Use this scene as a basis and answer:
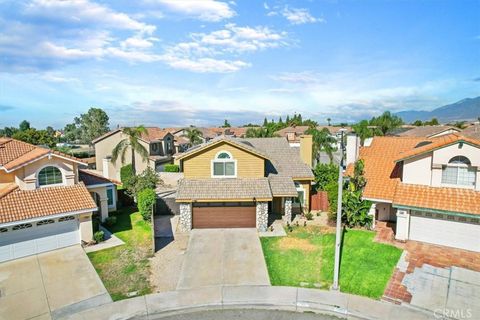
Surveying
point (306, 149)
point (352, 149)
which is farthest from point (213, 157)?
point (352, 149)

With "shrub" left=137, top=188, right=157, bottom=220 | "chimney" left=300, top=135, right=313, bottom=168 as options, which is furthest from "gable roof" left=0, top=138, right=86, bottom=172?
"chimney" left=300, top=135, right=313, bottom=168

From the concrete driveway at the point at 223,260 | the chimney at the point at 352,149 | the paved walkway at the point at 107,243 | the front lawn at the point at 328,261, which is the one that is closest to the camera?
the front lawn at the point at 328,261

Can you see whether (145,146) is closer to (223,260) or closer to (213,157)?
(213,157)

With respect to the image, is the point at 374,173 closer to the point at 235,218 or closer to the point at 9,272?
the point at 235,218

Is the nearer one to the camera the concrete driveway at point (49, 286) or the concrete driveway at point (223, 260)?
the concrete driveway at point (49, 286)

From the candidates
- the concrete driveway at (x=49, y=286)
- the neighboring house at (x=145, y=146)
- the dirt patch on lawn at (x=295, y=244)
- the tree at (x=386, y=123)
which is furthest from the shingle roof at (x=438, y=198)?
the tree at (x=386, y=123)

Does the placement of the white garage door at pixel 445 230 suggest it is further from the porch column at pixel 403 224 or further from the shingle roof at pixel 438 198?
the shingle roof at pixel 438 198

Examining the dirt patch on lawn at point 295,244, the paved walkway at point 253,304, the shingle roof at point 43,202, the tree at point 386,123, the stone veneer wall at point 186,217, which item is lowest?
the paved walkway at point 253,304

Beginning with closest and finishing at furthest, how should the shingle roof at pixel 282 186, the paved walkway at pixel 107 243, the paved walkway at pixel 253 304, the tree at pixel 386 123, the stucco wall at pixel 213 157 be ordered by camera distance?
the paved walkway at pixel 253 304 < the paved walkway at pixel 107 243 < the stucco wall at pixel 213 157 < the shingle roof at pixel 282 186 < the tree at pixel 386 123
